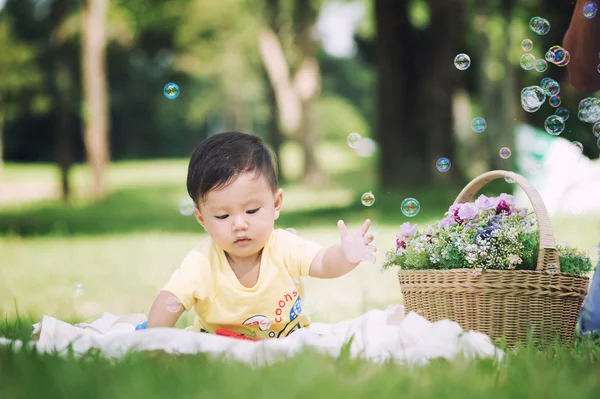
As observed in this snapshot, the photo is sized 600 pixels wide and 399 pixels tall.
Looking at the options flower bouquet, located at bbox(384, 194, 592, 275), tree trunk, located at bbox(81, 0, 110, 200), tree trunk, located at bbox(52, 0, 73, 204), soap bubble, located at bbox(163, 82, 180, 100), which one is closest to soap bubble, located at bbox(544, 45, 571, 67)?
flower bouquet, located at bbox(384, 194, 592, 275)

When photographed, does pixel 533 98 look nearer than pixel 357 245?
No

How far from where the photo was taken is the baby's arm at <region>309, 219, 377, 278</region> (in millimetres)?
3111

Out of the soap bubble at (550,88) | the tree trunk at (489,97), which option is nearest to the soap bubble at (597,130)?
the soap bubble at (550,88)

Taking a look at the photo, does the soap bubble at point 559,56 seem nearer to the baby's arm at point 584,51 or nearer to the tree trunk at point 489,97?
the baby's arm at point 584,51

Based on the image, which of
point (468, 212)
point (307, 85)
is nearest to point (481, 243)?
point (468, 212)

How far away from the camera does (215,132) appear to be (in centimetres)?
2227

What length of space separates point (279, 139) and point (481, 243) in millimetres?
21937

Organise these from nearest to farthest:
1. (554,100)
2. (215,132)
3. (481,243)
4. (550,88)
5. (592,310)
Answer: (481,243) → (592,310) → (550,88) → (554,100) → (215,132)

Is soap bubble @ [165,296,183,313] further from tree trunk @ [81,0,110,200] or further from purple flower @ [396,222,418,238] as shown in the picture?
tree trunk @ [81,0,110,200]

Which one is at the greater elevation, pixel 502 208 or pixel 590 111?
pixel 590 111

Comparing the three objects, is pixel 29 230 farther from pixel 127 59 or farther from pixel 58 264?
pixel 127 59

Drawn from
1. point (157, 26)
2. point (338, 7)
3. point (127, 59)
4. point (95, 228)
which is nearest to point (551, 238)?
point (95, 228)

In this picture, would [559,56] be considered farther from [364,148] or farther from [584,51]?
[364,148]

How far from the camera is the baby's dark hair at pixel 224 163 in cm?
320
